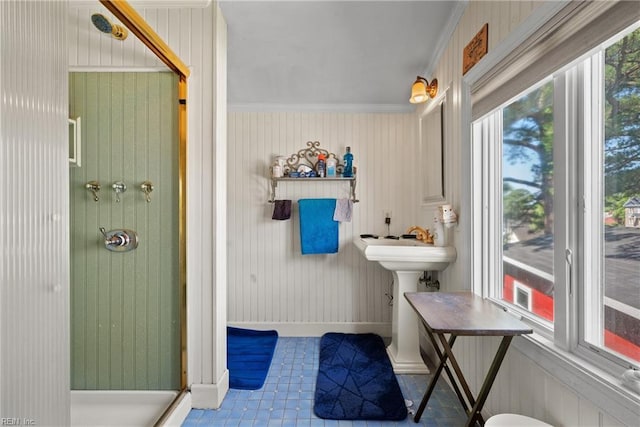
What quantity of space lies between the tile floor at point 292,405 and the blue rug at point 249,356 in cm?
6

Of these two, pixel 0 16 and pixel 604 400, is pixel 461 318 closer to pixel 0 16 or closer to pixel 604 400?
pixel 604 400

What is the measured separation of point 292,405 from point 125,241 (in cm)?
141

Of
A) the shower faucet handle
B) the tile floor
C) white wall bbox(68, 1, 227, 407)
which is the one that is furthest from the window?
the shower faucet handle

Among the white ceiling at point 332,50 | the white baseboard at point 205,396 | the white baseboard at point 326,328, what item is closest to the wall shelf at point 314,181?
the white ceiling at point 332,50

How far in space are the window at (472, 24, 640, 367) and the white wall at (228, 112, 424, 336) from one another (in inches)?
53.6

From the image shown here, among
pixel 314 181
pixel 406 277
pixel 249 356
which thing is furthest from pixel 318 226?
pixel 249 356

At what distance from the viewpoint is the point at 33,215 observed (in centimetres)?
78

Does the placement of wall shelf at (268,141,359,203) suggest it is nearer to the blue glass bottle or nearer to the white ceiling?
the blue glass bottle

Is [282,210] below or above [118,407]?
above

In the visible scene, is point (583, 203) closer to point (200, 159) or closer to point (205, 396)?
point (200, 159)

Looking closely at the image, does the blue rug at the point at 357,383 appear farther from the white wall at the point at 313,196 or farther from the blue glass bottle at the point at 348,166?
the blue glass bottle at the point at 348,166

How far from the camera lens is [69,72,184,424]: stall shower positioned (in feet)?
5.50

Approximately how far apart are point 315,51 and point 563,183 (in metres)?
1.80

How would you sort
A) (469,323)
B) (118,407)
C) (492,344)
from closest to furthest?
1. (469,323)
2. (492,344)
3. (118,407)
